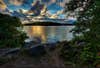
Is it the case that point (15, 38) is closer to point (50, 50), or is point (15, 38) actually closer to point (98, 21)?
point (50, 50)

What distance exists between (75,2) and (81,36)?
1.01 metres

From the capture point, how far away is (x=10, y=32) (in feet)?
41.1

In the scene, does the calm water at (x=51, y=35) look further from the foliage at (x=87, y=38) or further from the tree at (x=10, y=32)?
the foliage at (x=87, y=38)

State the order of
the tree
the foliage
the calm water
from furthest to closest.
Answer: the calm water
the tree
the foliage

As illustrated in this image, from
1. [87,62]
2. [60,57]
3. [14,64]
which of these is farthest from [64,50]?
[14,64]

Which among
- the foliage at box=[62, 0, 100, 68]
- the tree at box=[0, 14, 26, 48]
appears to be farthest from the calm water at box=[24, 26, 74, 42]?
the foliage at box=[62, 0, 100, 68]

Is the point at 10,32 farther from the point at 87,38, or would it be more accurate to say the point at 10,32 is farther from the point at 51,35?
the point at 51,35

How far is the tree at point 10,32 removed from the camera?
11.8 m

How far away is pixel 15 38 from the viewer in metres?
12.7

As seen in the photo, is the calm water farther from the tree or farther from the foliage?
the foliage

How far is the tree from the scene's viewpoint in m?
11.8

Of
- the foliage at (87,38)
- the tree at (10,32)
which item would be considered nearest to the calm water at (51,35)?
the tree at (10,32)

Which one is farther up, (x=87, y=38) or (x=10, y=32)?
(x=87, y=38)

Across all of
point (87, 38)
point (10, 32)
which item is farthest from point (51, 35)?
point (87, 38)
